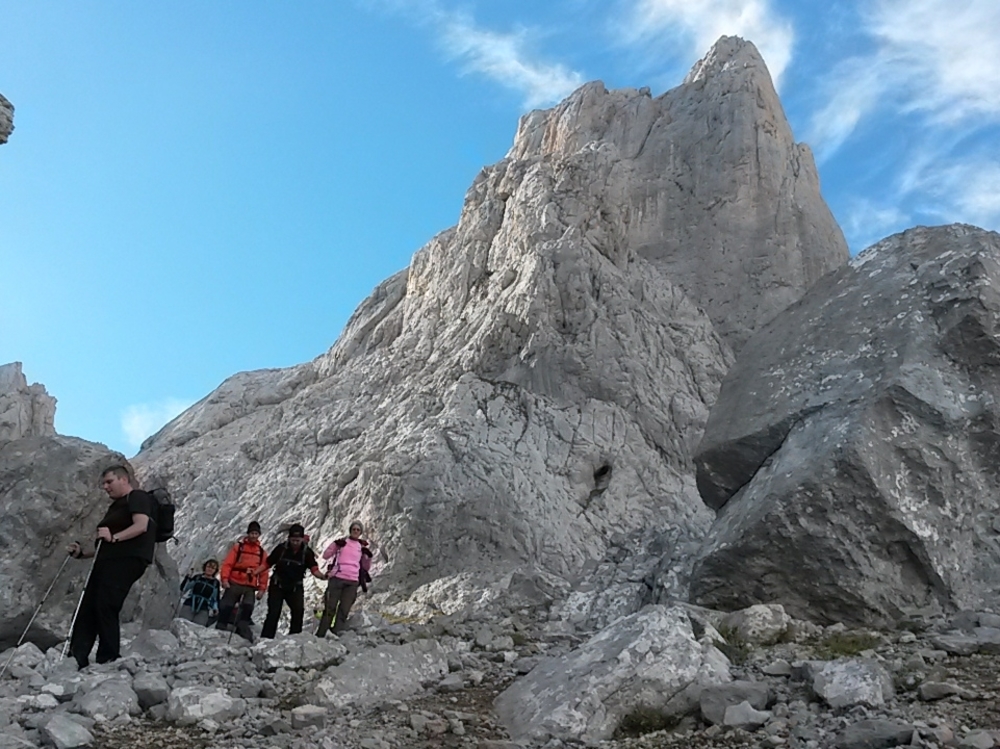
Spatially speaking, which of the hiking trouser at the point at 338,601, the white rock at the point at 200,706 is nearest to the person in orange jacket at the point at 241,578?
the hiking trouser at the point at 338,601

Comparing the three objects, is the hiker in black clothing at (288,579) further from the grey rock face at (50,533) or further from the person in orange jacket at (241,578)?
the grey rock face at (50,533)

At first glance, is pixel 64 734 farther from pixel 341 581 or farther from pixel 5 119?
pixel 5 119

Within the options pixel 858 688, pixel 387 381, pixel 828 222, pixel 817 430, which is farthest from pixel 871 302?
pixel 828 222

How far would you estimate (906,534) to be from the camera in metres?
11.1

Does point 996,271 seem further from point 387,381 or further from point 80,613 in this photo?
point 387,381

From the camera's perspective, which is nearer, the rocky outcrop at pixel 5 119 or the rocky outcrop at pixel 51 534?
the rocky outcrop at pixel 51 534

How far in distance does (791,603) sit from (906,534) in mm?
1587

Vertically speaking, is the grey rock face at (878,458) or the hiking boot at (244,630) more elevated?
the grey rock face at (878,458)

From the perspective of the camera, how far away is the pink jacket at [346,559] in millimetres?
14023

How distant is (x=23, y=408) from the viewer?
45000 millimetres

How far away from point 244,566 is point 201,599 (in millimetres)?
3192

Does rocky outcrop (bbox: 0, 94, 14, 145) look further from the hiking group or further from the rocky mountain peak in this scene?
the rocky mountain peak

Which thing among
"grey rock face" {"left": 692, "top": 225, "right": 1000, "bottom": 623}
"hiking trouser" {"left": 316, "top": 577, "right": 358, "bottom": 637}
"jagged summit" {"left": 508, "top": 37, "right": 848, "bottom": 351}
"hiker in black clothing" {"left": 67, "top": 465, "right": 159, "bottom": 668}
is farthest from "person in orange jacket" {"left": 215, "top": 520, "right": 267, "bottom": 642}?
"jagged summit" {"left": 508, "top": 37, "right": 848, "bottom": 351}

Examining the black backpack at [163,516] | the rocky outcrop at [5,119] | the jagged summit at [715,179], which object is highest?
the jagged summit at [715,179]
